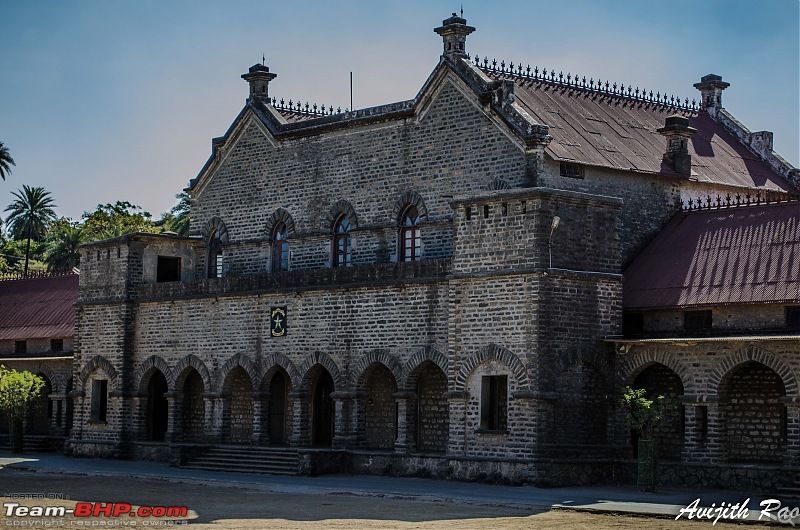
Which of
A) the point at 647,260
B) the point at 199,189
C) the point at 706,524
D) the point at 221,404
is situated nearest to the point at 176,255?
the point at 199,189

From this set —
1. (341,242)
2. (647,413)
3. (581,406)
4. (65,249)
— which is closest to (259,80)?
(341,242)

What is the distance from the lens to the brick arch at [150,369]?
40500mm

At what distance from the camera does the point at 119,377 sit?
41.4 m

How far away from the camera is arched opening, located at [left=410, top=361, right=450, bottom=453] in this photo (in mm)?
34906

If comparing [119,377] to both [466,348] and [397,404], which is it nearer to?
[397,404]

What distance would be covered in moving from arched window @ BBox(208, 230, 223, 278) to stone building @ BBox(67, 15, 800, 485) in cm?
4

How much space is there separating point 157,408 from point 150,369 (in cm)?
175

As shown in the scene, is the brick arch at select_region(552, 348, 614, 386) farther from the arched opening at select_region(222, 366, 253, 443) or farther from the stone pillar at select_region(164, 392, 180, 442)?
the stone pillar at select_region(164, 392, 180, 442)

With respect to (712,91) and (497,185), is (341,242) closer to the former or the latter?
(497,185)

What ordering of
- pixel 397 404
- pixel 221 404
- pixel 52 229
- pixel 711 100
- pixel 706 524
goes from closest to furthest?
pixel 706 524, pixel 397 404, pixel 221 404, pixel 711 100, pixel 52 229

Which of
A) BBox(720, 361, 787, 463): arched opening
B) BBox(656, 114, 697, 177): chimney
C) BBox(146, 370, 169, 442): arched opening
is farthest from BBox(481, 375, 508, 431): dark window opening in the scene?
BBox(146, 370, 169, 442): arched opening

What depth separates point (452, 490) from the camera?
29.8 meters

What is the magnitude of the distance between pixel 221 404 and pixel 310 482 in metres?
7.22

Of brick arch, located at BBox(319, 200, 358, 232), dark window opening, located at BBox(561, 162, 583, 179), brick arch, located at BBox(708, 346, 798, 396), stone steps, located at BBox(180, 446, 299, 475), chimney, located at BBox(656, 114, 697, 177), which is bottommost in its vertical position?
stone steps, located at BBox(180, 446, 299, 475)
